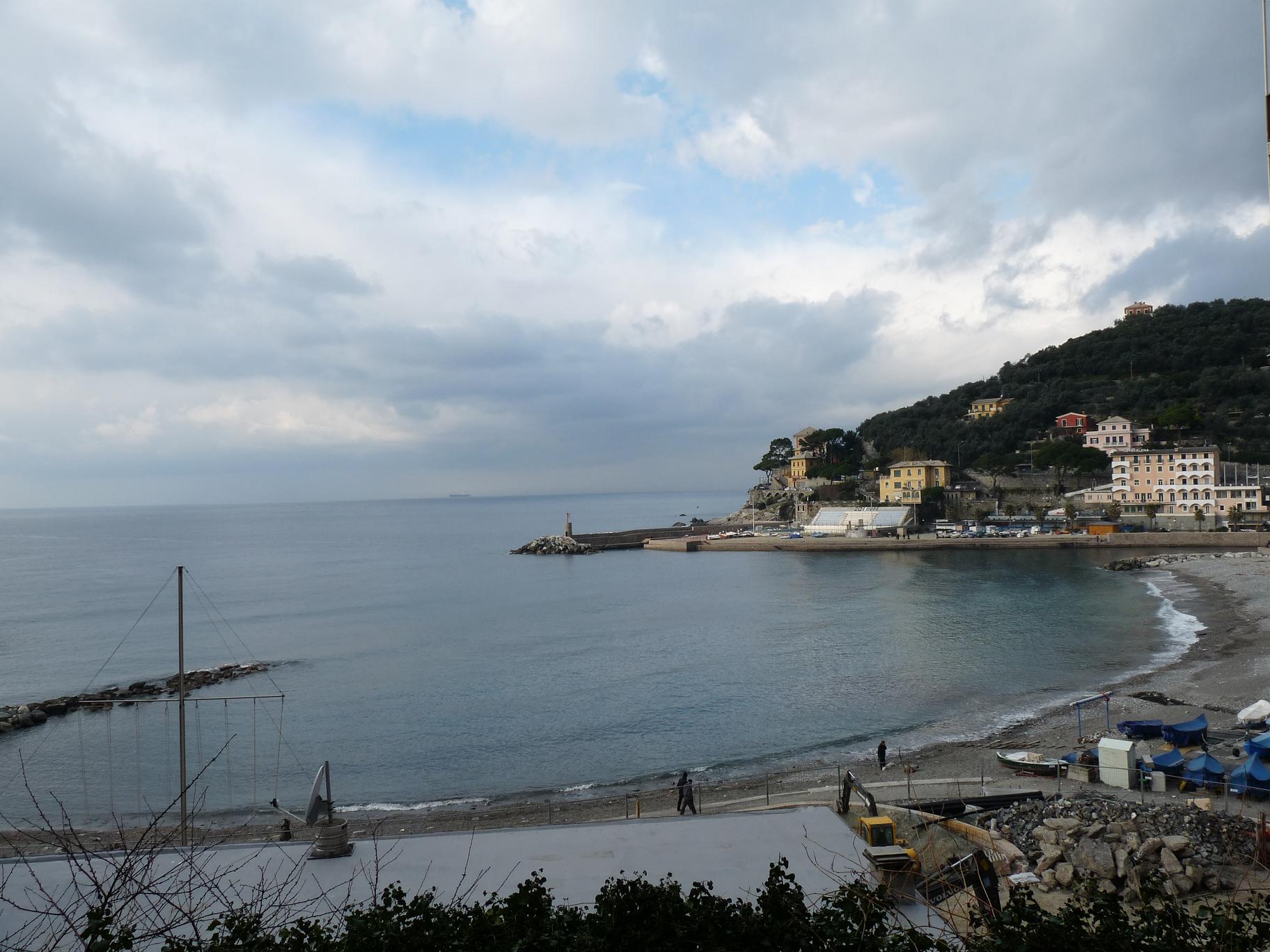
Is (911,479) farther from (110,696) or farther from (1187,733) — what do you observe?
(110,696)

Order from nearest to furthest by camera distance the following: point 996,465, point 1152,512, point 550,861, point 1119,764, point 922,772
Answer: point 550,861, point 1119,764, point 922,772, point 1152,512, point 996,465

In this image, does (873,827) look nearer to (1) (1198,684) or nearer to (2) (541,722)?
(2) (541,722)

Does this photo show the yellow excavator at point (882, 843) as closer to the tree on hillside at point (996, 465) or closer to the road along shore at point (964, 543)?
the road along shore at point (964, 543)

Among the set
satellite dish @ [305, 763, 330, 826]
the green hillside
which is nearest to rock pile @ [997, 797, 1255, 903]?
satellite dish @ [305, 763, 330, 826]

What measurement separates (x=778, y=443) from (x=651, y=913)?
113807 millimetres

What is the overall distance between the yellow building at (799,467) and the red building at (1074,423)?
103 ft

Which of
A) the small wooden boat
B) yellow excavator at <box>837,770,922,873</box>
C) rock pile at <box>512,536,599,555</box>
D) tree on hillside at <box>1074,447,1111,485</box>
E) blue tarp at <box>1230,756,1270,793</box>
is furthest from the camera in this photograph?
rock pile at <box>512,536,599,555</box>

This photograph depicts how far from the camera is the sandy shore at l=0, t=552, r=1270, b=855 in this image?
49.3 ft

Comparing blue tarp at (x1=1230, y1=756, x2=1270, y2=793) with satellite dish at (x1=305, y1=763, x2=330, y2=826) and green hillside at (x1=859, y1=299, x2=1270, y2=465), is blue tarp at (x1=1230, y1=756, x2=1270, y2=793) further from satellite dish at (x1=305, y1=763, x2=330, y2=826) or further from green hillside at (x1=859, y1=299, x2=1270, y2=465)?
green hillside at (x1=859, y1=299, x2=1270, y2=465)

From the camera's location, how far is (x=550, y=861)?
7.84m

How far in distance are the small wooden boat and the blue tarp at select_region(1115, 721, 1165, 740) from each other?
251 cm

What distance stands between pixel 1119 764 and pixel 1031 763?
1.96 m

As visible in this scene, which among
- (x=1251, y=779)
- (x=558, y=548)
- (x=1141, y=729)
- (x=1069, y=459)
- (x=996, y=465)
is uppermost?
(x=1069, y=459)

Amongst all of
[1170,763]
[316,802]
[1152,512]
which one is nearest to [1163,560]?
[1152,512]
